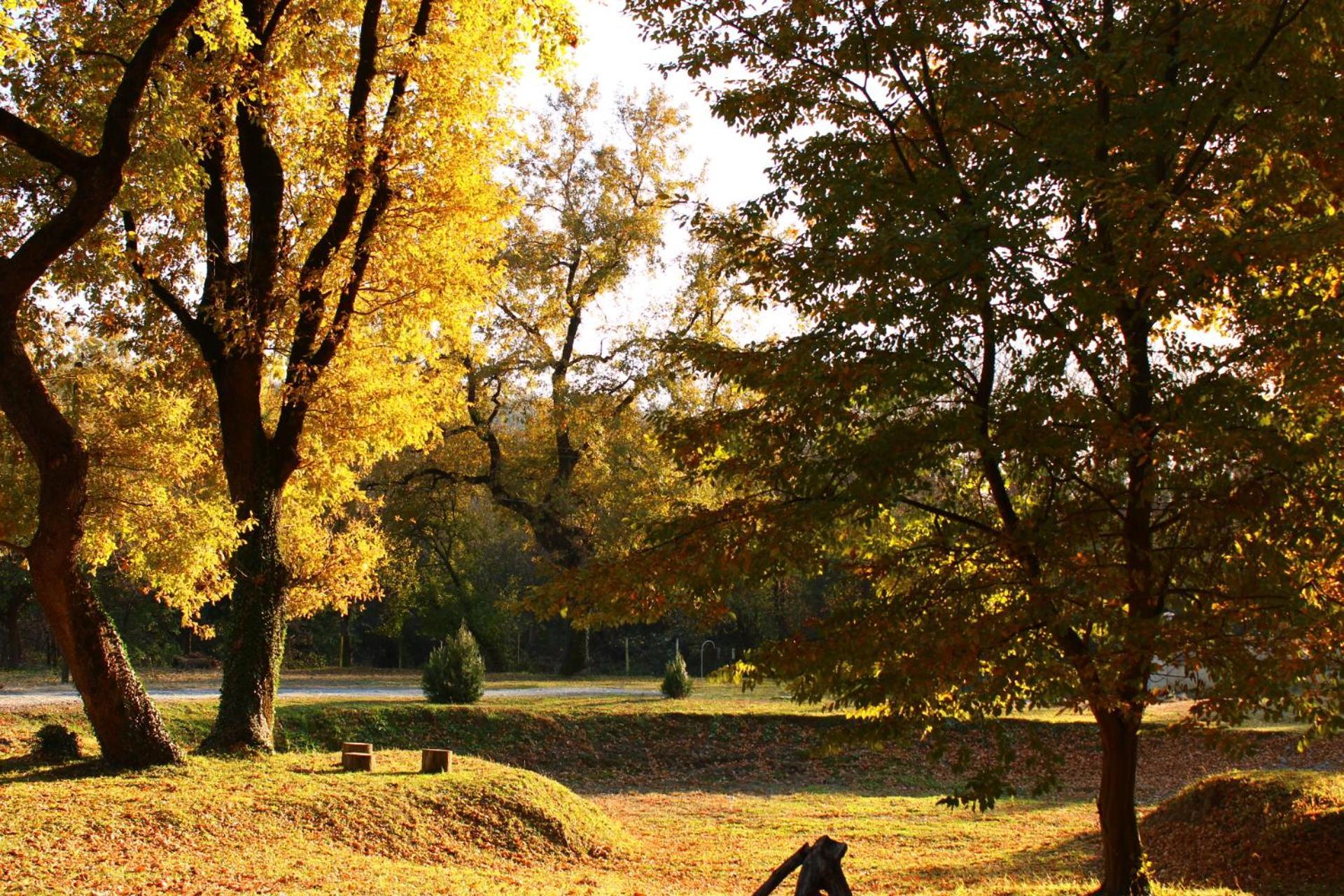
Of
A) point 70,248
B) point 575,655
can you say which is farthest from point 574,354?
point 70,248

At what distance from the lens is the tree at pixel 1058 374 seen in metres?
6.09

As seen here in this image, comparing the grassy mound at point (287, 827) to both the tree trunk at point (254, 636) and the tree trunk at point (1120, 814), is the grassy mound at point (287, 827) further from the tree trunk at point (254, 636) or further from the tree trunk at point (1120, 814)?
the tree trunk at point (1120, 814)

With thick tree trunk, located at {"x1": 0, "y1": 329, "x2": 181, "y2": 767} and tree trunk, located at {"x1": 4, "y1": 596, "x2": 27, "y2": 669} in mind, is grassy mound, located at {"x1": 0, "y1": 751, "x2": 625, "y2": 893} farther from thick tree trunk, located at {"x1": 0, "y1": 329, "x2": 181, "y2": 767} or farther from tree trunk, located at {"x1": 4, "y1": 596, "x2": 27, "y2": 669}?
tree trunk, located at {"x1": 4, "y1": 596, "x2": 27, "y2": 669}

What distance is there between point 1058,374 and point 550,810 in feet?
28.0

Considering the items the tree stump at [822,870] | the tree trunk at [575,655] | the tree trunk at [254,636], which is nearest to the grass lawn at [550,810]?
the tree trunk at [254,636]

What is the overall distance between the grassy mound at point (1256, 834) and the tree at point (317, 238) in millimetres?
10120

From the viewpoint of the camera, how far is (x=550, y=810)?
41.6ft

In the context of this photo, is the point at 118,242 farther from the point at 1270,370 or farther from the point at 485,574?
the point at 485,574

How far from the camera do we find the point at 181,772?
1127 cm

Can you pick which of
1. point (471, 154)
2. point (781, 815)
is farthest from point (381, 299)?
point (781, 815)

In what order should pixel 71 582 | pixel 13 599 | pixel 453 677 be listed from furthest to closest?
pixel 13 599 < pixel 453 677 < pixel 71 582

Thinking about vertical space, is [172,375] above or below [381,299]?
below

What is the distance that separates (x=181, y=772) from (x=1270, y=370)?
1049 cm

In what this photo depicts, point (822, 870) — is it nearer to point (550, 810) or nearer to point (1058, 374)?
point (1058, 374)
